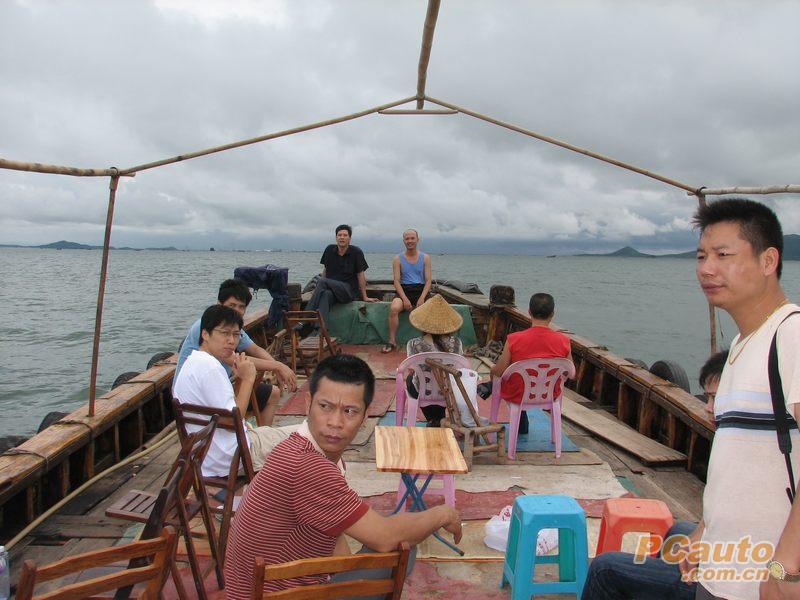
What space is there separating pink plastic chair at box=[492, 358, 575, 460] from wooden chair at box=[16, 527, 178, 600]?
117 inches

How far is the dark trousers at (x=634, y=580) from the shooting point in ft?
6.16

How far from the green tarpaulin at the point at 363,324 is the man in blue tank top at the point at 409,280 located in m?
0.21

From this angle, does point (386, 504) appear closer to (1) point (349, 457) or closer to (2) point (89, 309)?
(1) point (349, 457)

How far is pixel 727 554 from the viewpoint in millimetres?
1499

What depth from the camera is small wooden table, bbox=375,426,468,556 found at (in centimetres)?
280

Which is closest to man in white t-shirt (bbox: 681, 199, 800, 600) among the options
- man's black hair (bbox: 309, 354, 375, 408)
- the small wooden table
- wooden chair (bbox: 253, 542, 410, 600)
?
wooden chair (bbox: 253, 542, 410, 600)

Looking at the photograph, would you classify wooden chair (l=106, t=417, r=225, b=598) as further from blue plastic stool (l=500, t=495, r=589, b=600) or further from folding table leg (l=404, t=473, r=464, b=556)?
blue plastic stool (l=500, t=495, r=589, b=600)

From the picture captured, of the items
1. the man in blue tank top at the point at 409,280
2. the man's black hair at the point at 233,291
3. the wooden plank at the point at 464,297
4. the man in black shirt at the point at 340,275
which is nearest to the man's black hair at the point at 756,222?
the man's black hair at the point at 233,291

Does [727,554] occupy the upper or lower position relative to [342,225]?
lower

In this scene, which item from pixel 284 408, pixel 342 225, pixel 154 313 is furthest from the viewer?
pixel 154 313

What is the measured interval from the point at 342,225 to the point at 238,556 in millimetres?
6594

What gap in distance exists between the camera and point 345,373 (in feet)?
6.75

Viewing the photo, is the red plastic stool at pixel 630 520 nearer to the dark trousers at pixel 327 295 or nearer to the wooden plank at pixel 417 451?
the wooden plank at pixel 417 451

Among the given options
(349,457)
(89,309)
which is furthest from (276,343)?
(89,309)
